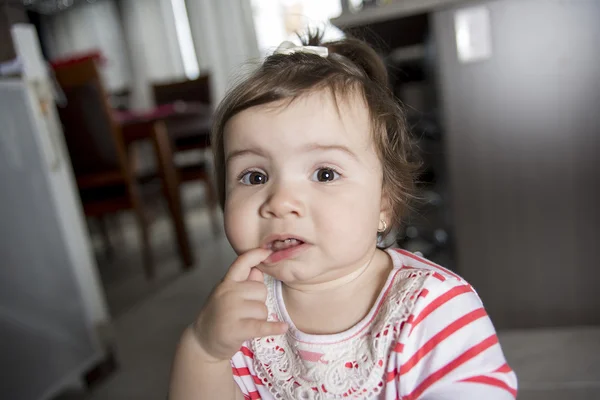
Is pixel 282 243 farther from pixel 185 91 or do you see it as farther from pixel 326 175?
pixel 185 91

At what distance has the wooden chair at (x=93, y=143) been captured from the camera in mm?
1822

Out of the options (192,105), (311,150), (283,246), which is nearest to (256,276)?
(283,246)

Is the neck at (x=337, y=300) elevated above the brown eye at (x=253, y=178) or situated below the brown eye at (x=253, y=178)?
below

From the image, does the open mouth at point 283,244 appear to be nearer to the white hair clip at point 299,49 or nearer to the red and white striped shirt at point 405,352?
the red and white striped shirt at point 405,352

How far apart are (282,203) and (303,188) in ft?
0.12

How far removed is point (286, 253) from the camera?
493 millimetres

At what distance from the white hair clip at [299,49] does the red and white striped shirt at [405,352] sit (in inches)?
10.9

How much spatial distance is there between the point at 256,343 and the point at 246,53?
4.01m

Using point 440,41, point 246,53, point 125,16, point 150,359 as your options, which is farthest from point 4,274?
point 125,16

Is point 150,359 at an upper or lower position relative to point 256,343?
lower

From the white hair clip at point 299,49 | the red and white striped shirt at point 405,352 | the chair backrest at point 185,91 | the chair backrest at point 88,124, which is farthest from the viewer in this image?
the chair backrest at point 185,91

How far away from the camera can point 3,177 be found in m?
1.00


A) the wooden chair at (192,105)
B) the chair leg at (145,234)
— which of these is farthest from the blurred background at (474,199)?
the wooden chair at (192,105)

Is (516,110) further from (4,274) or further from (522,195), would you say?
(4,274)
